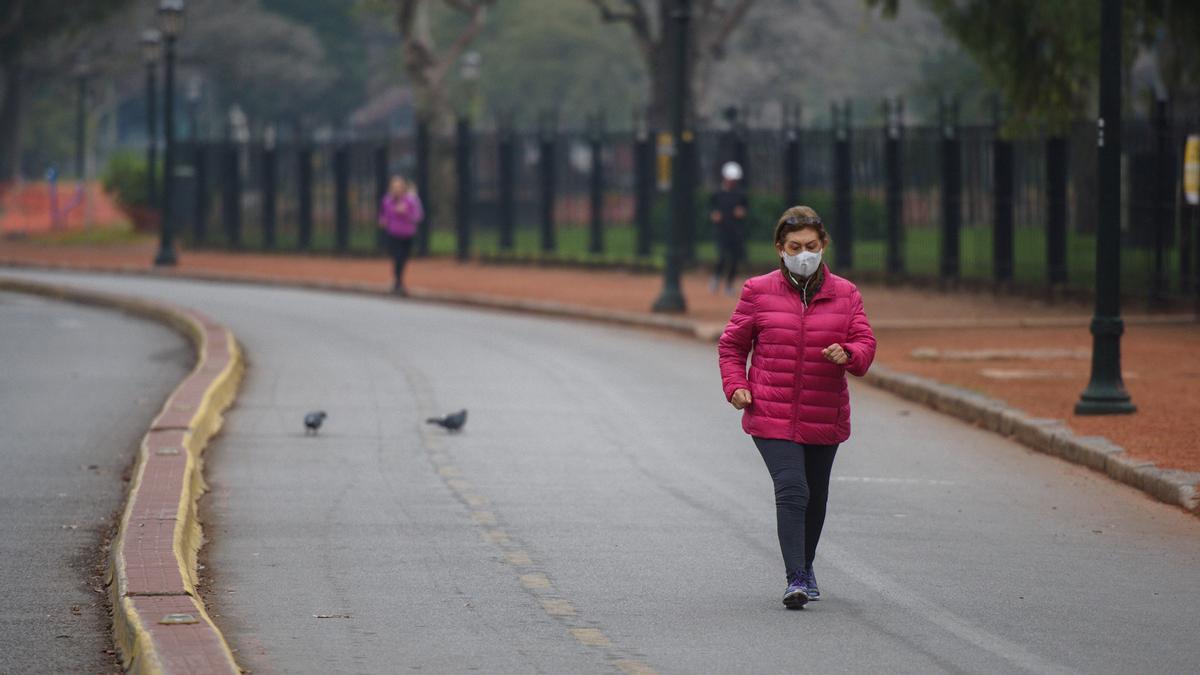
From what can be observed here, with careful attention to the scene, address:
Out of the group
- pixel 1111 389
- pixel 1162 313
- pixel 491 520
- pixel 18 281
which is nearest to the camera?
pixel 491 520

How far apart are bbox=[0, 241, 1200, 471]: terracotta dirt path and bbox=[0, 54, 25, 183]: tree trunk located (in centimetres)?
2816

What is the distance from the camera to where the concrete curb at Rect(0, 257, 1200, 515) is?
39.6 feet

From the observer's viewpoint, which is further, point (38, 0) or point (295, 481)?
point (38, 0)

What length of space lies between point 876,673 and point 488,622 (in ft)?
5.17

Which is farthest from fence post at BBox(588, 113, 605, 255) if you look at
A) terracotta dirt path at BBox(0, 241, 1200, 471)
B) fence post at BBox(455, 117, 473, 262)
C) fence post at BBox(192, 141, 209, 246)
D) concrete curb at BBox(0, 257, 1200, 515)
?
fence post at BBox(192, 141, 209, 246)

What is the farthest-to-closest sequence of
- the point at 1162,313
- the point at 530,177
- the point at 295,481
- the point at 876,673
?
1. the point at 530,177
2. the point at 1162,313
3. the point at 295,481
4. the point at 876,673

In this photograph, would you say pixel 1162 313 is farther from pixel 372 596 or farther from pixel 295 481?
pixel 372 596

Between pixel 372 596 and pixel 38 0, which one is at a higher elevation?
pixel 38 0

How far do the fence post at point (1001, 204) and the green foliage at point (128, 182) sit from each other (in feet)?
92.0

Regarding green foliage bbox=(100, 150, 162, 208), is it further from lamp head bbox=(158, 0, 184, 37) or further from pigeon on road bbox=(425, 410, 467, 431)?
pigeon on road bbox=(425, 410, 467, 431)

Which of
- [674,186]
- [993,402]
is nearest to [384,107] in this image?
[674,186]

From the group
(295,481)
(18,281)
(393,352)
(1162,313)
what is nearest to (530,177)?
(18,281)

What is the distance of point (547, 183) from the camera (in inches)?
1585

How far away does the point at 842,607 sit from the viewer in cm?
850
